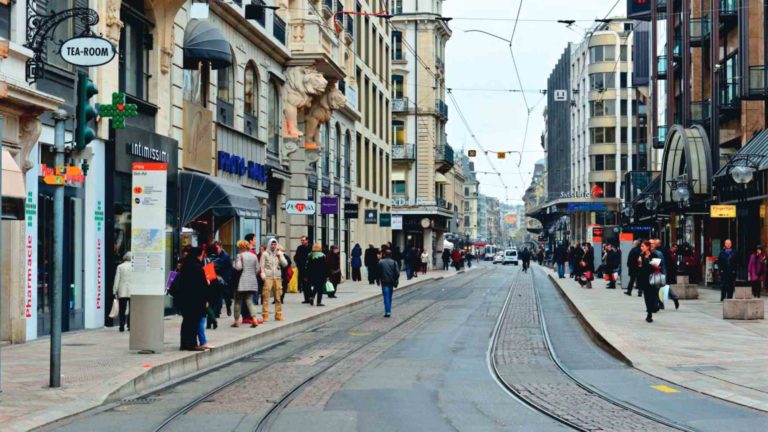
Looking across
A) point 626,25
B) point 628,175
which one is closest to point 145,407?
point 628,175

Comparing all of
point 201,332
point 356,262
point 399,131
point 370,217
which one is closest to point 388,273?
point 201,332

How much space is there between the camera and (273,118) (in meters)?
36.9

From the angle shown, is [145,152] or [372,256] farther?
[372,256]

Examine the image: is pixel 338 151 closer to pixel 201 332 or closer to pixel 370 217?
pixel 370 217

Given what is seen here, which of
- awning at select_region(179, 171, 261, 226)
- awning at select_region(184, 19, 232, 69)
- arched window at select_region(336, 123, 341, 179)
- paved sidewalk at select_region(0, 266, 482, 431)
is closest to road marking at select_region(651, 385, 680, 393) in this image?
paved sidewalk at select_region(0, 266, 482, 431)

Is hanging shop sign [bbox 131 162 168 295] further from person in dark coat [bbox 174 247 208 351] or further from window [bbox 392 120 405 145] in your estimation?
window [bbox 392 120 405 145]

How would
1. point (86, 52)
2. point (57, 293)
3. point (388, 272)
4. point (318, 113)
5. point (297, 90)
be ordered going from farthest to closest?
point (318, 113)
point (297, 90)
point (388, 272)
point (86, 52)
point (57, 293)

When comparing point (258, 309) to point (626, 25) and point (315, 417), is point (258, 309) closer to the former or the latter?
point (315, 417)

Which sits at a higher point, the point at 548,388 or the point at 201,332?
the point at 201,332

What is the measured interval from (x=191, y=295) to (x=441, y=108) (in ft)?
226

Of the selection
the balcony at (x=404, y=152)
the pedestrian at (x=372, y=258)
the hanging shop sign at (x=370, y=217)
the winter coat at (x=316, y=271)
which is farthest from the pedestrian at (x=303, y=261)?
the balcony at (x=404, y=152)

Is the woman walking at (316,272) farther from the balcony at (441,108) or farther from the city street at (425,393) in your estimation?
the balcony at (441,108)

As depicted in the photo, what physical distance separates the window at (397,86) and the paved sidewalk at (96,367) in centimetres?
5760

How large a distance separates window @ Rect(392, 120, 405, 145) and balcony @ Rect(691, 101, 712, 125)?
A: 1375 inches
